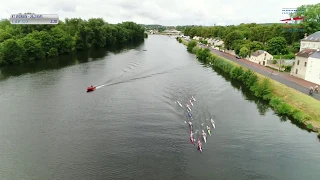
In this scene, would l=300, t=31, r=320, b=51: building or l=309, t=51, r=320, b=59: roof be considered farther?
l=300, t=31, r=320, b=51: building

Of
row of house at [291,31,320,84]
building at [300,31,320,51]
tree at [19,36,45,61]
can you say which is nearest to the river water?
row of house at [291,31,320,84]

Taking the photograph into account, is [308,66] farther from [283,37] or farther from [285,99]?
[283,37]

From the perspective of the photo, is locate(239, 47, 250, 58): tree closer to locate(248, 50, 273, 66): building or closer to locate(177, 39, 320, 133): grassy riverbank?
locate(248, 50, 273, 66): building

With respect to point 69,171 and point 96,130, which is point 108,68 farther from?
point 69,171

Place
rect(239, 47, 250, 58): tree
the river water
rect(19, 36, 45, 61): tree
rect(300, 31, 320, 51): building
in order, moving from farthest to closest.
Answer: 1. rect(239, 47, 250, 58): tree
2. rect(19, 36, 45, 61): tree
3. rect(300, 31, 320, 51): building
4. the river water

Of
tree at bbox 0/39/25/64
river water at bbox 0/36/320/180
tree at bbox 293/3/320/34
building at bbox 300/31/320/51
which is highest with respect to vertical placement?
tree at bbox 293/3/320/34

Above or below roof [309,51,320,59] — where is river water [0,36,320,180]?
below
